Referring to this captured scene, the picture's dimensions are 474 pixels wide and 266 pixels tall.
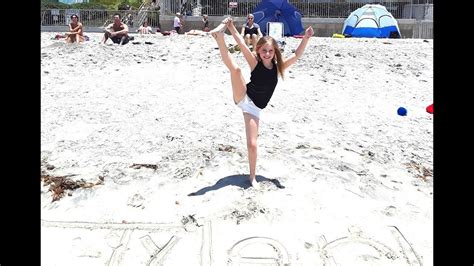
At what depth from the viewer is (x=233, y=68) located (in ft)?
14.7

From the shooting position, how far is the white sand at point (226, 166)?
3.88 metres

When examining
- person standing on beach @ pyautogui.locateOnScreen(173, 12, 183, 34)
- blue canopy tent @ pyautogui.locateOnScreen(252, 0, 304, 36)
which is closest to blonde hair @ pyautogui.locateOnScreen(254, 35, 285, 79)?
blue canopy tent @ pyautogui.locateOnScreen(252, 0, 304, 36)

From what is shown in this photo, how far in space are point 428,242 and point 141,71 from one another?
313 inches

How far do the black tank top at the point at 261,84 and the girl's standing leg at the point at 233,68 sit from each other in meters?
0.10

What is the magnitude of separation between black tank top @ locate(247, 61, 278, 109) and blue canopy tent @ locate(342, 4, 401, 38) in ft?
53.5

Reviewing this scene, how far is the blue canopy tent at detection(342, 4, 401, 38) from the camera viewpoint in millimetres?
19859

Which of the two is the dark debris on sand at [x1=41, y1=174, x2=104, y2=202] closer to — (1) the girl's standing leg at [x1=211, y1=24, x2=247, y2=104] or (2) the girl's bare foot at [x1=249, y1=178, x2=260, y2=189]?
(2) the girl's bare foot at [x1=249, y1=178, x2=260, y2=189]

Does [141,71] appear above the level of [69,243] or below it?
above

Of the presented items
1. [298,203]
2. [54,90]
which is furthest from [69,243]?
[54,90]

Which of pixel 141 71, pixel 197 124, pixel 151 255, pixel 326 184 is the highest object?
pixel 141 71

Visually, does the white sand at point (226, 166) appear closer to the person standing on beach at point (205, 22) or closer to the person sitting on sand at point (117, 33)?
the person sitting on sand at point (117, 33)
